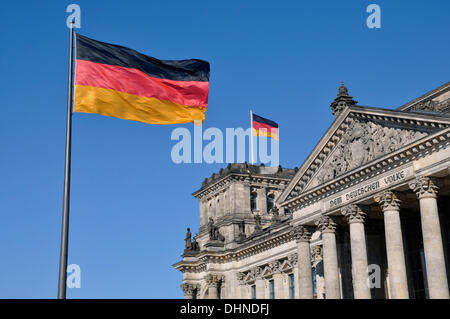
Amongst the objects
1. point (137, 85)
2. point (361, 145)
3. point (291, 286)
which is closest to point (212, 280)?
point (291, 286)

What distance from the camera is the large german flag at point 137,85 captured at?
22109mm

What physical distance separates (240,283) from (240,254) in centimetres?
283

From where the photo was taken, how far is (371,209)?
3859cm

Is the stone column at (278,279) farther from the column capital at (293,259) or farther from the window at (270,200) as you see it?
the window at (270,200)

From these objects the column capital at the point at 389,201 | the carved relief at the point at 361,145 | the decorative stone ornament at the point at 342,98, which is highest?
the decorative stone ornament at the point at 342,98

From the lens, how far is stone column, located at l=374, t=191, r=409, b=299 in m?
33.8

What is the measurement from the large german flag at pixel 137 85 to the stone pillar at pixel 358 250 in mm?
16875

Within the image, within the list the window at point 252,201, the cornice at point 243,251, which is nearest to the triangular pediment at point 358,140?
the cornice at point 243,251

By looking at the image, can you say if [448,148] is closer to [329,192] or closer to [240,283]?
[329,192]

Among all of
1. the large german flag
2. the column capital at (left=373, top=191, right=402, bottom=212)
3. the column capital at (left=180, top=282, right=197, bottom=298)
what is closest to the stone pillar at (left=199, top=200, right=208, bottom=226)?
the column capital at (left=180, top=282, right=197, bottom=298)

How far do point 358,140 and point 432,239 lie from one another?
Answer: 26.8ft

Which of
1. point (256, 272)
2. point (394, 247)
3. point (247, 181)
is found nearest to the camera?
point (394, 247)

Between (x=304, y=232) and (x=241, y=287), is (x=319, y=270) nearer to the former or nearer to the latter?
(x=304, y=232)
